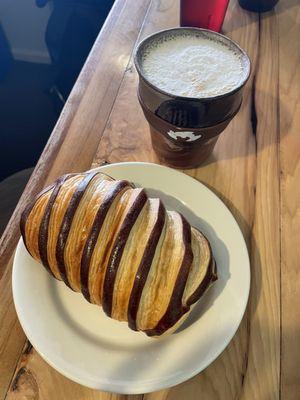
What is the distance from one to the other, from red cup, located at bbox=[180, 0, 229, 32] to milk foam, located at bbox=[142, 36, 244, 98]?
25cm

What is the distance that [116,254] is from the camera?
0.45 m

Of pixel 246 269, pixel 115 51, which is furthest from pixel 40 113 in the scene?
pixel 246 269

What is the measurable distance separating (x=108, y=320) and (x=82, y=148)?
34cm

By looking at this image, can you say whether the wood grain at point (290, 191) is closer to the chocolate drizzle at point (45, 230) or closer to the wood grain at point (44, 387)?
the wood grain at point (44, 387)

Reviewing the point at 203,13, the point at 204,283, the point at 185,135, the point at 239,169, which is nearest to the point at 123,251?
the point at 204,283

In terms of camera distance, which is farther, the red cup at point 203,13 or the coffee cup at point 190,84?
the red cup at point 203,13

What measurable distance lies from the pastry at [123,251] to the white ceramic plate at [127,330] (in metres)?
0.04

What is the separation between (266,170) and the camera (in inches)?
27.3

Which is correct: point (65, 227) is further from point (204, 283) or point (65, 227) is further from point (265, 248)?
point (265, 248)

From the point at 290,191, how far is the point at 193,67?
0.28 metres

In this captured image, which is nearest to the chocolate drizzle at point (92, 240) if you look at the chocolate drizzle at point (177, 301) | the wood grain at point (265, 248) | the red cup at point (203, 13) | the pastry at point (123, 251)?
the pastry at point (123, 251)

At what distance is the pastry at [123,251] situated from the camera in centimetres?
45

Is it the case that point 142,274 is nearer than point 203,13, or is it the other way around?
point 142,274

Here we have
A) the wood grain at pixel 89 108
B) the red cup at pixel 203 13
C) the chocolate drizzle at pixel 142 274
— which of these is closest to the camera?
the chocolate drizzle at pixel 142 274
